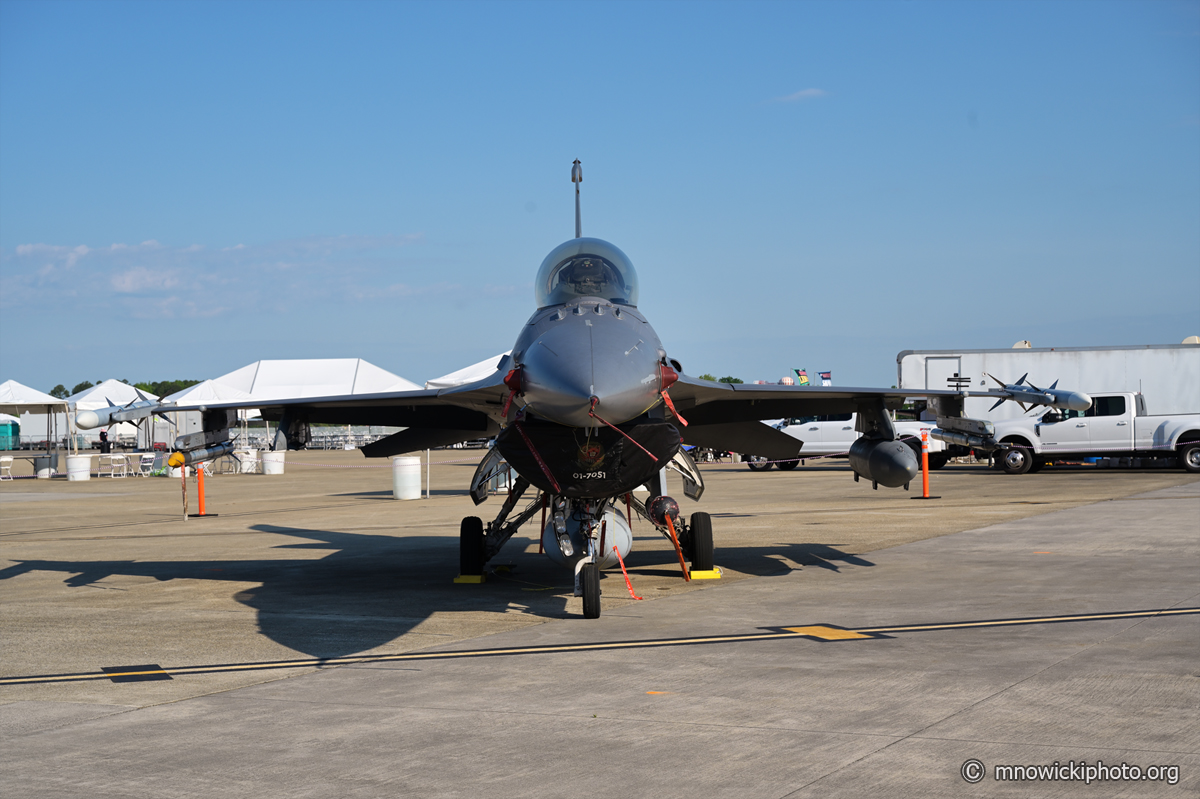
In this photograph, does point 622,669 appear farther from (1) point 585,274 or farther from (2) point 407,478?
(2) point 407,478

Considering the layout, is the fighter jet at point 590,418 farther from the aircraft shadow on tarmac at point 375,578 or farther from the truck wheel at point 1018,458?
the truck wheel at point 1018,458

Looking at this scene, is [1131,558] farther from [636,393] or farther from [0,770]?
[0,770]

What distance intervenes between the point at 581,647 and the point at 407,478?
748 inches

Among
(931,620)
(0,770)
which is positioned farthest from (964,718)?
(0,770)

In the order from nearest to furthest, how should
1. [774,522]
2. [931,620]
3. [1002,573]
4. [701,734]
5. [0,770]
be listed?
[0,770] → [701,734] → [931,620] → [1002,573] → [774,522]

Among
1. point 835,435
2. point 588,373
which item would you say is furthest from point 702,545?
point 835,435

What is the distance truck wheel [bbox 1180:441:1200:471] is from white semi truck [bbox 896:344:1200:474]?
39 millimetres

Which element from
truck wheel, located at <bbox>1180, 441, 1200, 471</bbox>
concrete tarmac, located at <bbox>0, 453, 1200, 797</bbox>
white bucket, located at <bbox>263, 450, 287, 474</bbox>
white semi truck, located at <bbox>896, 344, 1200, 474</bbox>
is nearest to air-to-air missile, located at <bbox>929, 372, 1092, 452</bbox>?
concrete tarmac, located at <bbox>0, 453, 1200, 797</bbox>

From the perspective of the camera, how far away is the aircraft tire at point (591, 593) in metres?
9.39

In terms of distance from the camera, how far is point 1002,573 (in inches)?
457

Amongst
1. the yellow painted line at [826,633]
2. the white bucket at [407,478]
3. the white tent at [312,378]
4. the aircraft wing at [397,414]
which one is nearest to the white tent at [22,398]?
the white tent at [312,378]

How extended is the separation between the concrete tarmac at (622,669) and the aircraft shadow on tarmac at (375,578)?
0.07 m

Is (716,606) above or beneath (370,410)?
beneath

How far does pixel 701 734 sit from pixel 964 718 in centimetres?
147
